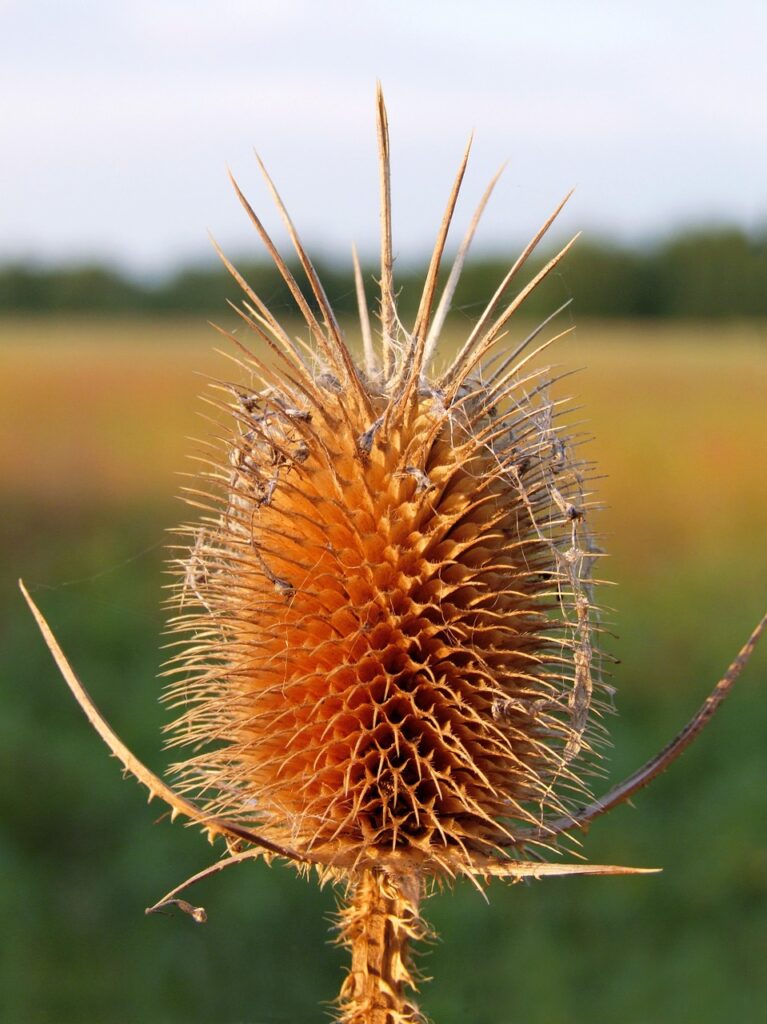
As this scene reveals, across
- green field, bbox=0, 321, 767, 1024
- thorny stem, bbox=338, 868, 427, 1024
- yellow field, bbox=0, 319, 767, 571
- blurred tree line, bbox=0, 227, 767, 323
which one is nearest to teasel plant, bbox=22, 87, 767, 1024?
thorny stem, bbox=338, 868, 427, 1024

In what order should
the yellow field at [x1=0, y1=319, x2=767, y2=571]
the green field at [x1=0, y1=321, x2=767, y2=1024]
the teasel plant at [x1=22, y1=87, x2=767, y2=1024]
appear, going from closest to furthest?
the teasel plant at [x1=22, y1=87, x2=767, y2=1024], the green field at [x1=0, y1=321, x2=767, y2=1024], the yellow field at [x1=0, y1=319, x2=767, y2=571]

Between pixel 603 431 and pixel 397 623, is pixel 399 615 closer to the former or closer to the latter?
pixel 397 623

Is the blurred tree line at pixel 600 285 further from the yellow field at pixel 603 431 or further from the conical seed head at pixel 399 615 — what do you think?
the conical seed head at pixel 399 615

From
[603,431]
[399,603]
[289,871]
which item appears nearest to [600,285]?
[603,431]

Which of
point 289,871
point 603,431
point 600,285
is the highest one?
point 600,285

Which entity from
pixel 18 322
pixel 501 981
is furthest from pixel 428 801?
pixel 18 322

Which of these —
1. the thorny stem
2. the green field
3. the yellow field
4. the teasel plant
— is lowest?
the green field

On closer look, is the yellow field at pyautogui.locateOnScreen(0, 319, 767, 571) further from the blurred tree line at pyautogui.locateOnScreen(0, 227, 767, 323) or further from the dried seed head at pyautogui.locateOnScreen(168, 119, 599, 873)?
the dried seed head at pyautogui.locateOnScreen(168, 119, 599, 873)
